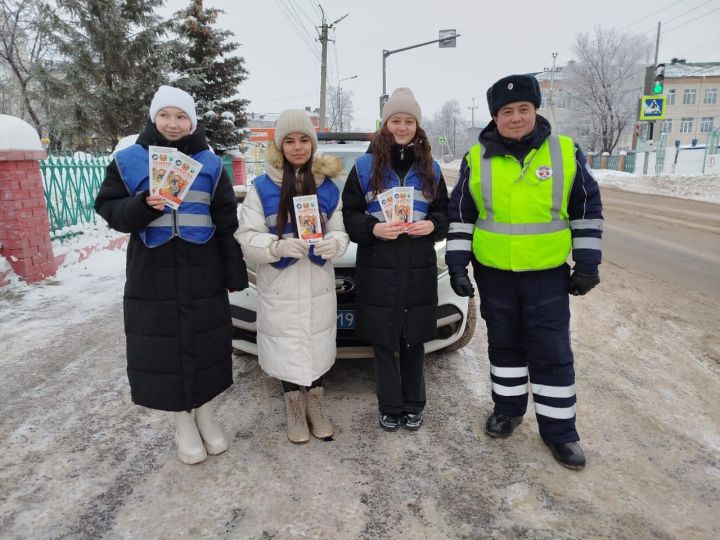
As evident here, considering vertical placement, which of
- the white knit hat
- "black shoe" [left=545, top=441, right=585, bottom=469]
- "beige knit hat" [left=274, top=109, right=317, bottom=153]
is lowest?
"black shoe" [left=545, top=441, right=585, bottom=469]

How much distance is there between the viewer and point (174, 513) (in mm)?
2195

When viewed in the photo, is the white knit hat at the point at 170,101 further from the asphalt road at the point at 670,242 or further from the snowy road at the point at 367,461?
the asphalt road at the point at 670,242

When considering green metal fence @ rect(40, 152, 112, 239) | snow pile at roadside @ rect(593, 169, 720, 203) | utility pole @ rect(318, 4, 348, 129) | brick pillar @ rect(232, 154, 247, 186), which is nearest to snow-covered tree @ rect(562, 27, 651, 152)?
snow pile at roadside @ rect(593, 169, 720, 203)

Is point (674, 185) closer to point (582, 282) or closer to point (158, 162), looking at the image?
point (582, 282)

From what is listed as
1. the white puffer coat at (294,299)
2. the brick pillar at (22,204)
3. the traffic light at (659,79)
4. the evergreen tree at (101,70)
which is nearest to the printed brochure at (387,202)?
the white puffer coat at (294,299)

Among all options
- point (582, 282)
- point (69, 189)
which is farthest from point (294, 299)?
point (69, 189)

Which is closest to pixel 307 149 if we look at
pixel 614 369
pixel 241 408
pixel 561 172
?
pixel 561 172

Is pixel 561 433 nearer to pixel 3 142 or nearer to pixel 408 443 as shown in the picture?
pixel 408 443

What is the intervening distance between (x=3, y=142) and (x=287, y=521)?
5486mm

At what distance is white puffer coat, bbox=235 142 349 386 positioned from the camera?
2641 mm

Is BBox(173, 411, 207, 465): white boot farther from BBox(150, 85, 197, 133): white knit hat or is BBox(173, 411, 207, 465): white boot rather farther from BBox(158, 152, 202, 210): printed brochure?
BBox(150, 85, 197, 133): white knit hat

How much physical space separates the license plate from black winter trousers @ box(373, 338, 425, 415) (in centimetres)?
25

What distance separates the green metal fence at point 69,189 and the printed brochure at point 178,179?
590cm

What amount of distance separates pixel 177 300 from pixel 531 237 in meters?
1.80
